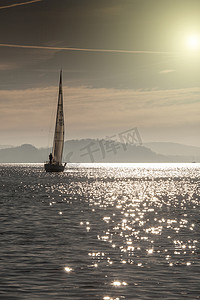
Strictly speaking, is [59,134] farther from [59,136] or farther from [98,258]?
[98,258]

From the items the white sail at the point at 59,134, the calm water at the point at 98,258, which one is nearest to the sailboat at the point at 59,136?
the white sail at the point at 59,134

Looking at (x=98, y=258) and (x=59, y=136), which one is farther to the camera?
(x=59, y=136)

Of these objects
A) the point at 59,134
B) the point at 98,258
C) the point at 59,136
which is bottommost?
the point at 98,258

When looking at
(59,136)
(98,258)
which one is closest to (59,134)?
(59,136)

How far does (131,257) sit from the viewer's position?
1111 inches

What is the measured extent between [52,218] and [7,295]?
29.7 m

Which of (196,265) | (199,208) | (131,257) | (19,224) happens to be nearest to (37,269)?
(131,257)

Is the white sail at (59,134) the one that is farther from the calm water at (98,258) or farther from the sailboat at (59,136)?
the calm water at (98,258)

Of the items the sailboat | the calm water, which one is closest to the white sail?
the sailboat

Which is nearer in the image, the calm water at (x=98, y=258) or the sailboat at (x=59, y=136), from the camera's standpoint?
the calm water at (x=98, y=258)

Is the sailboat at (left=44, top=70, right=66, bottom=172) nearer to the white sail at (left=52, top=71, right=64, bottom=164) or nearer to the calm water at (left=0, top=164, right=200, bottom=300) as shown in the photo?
the white sail at (left=52, top=71, right=64, bottom=164)

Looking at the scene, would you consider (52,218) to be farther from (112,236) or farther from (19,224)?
(112,236)

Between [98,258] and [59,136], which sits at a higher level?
[59,136]

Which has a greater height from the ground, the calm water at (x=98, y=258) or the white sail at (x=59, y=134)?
the white sail at (x=59, y=134)
